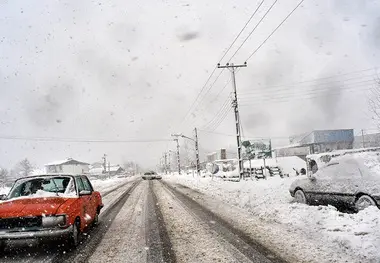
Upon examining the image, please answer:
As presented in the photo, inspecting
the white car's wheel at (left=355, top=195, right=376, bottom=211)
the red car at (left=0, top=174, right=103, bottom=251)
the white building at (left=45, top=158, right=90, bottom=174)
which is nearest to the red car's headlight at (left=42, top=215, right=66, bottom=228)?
the red car at (left=0, top=174, right=103, bottom=251)

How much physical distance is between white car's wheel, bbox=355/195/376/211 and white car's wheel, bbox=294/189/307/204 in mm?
2514

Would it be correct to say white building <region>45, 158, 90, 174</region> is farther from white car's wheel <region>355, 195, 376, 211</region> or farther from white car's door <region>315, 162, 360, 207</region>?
white car's wheel <region>355, 195, 376, 211</region>

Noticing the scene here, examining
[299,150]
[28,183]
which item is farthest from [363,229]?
[299,150]

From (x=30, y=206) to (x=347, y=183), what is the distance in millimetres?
8522

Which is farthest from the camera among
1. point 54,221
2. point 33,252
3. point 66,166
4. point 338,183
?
point 66,166

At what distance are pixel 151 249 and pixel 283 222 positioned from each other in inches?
159

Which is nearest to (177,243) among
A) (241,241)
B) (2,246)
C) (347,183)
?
(241,241)

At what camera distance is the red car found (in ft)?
20.8

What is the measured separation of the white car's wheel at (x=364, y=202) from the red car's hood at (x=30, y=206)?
7.72 meters

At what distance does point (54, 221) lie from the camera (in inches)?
255

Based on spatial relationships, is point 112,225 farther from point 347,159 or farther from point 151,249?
point 347,159

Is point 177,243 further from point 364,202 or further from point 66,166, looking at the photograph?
point 66,166

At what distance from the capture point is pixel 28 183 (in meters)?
8.18

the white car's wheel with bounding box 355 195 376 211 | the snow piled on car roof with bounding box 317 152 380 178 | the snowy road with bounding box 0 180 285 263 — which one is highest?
the snow piled on car roof with bounding box 317 152 380 178
